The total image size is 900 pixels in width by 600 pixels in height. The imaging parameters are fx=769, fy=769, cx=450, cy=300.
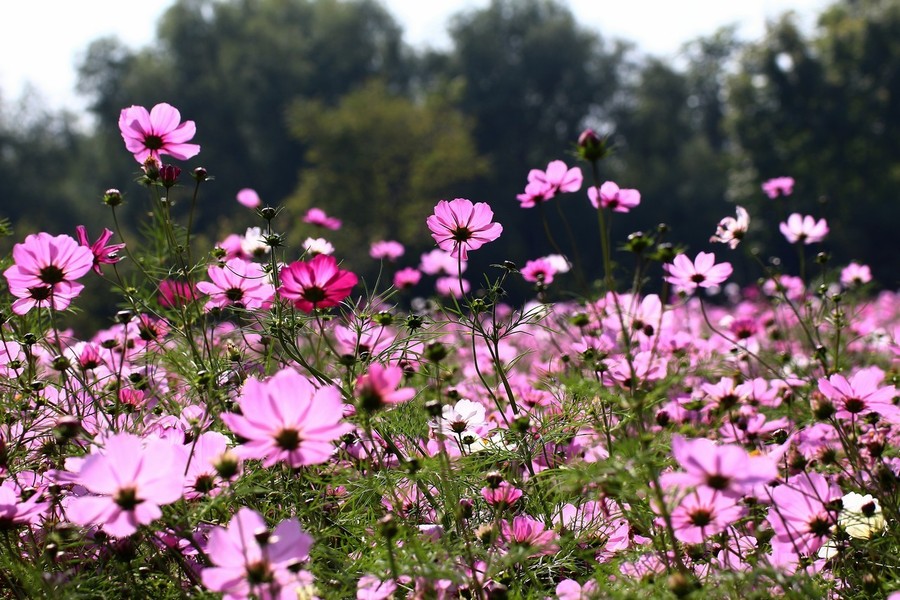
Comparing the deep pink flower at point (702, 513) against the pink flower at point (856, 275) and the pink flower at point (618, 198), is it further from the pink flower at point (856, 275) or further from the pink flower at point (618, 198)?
the pink flower at point (856, 275)

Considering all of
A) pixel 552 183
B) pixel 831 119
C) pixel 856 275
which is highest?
pixel 831 119

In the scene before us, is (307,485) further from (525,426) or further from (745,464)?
(745,464)

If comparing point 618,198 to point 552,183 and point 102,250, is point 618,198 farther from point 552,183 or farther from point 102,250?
point 102,250

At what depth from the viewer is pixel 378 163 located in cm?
1822

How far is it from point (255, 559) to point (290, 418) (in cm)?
14

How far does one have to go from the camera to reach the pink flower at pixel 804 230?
194cm

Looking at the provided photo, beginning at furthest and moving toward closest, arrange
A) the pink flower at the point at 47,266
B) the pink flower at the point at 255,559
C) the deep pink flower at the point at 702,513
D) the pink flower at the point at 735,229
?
the pink flower at the point at 735,229, the pink flower at the point at 47,266, the deep pink flower at the point at 702,513, the pink flower at the point at 255,559

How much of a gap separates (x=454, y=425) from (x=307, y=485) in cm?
30

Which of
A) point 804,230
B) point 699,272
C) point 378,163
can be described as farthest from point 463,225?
point 378,163

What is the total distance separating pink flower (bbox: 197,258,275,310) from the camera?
1270 millimetres

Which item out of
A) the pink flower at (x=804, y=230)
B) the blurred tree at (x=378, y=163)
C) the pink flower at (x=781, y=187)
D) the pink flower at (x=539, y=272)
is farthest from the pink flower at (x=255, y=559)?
the blurred tree at (x=378, y=163)

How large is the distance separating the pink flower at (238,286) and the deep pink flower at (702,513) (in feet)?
2.36

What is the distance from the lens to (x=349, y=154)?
1830 centimetres

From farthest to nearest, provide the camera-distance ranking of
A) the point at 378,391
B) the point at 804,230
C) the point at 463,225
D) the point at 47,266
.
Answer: the point at 804,230 < the point at 463,225 < the point at 47,266 < the point at 378,391
